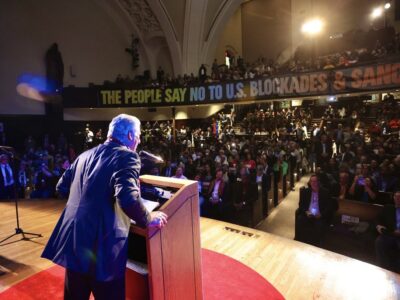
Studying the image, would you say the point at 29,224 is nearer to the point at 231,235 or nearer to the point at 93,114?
the point at 231,235

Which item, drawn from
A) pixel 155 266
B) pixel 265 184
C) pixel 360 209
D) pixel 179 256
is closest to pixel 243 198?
pixel 265 184

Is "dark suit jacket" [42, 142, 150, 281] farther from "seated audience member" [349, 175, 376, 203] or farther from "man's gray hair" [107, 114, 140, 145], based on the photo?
"seated audience member" [349, 175, 376, 203]

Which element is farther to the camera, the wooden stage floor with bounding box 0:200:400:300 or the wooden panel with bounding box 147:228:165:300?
the wooden stage floor with bounding box 0:200:400:300

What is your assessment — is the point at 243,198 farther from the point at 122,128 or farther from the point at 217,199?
the point at 122,128

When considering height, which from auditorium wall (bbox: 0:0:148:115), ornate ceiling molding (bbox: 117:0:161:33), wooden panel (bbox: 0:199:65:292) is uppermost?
ornate ceiling molding (bbox: 117:0:161:33)

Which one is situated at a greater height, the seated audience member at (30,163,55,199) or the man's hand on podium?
the man's hand on podium

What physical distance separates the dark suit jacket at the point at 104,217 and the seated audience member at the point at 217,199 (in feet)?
12.3

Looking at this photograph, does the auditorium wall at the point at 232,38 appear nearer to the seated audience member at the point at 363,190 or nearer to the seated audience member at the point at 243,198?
the seated audience member at the point at 243,198

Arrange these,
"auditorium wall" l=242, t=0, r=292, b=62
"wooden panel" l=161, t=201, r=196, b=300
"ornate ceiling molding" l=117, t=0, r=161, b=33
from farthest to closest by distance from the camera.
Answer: "auditorium wall" l=242, t=0, r=292, b=62 < "ornate ceiling molding" l=117, t=0, r=161, b=33 < "wooden panel" l=161, t=201, r=196, b=300

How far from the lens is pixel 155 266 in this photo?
1.70 metres

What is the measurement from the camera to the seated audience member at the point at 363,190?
4688mm

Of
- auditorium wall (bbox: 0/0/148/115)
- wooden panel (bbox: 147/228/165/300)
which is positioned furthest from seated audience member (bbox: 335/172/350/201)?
auditorium wall (bbox: 0/0/148/115)

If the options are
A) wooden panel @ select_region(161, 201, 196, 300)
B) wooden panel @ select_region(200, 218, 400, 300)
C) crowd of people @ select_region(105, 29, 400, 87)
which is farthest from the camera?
crowd of people @ select_region(105, 29, 400, 87)

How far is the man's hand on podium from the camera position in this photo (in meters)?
1.61
